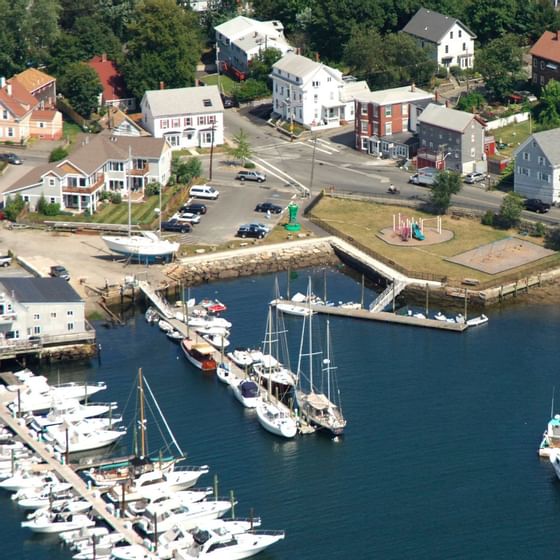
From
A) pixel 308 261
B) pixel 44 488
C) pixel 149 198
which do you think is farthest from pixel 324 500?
pixel 149 198

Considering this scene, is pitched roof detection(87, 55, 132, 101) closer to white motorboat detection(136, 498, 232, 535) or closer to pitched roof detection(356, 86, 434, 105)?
pitched roof detection(356, 86, 434, 105)

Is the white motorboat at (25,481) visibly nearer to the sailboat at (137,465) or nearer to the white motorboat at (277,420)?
the sailboat at (137,465)

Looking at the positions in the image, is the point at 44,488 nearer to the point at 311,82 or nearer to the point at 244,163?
the point at 244,163

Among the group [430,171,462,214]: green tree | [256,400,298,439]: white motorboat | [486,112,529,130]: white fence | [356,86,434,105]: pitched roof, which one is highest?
[356,86,434,105]: pitched roof

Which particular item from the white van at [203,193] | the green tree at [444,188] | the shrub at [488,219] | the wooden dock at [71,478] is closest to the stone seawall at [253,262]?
the green tree at [444,188]

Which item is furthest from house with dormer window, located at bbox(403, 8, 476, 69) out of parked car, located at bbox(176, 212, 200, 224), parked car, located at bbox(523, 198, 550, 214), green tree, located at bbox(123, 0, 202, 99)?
parked car, located at bbox(176, 212, 200, 224)
